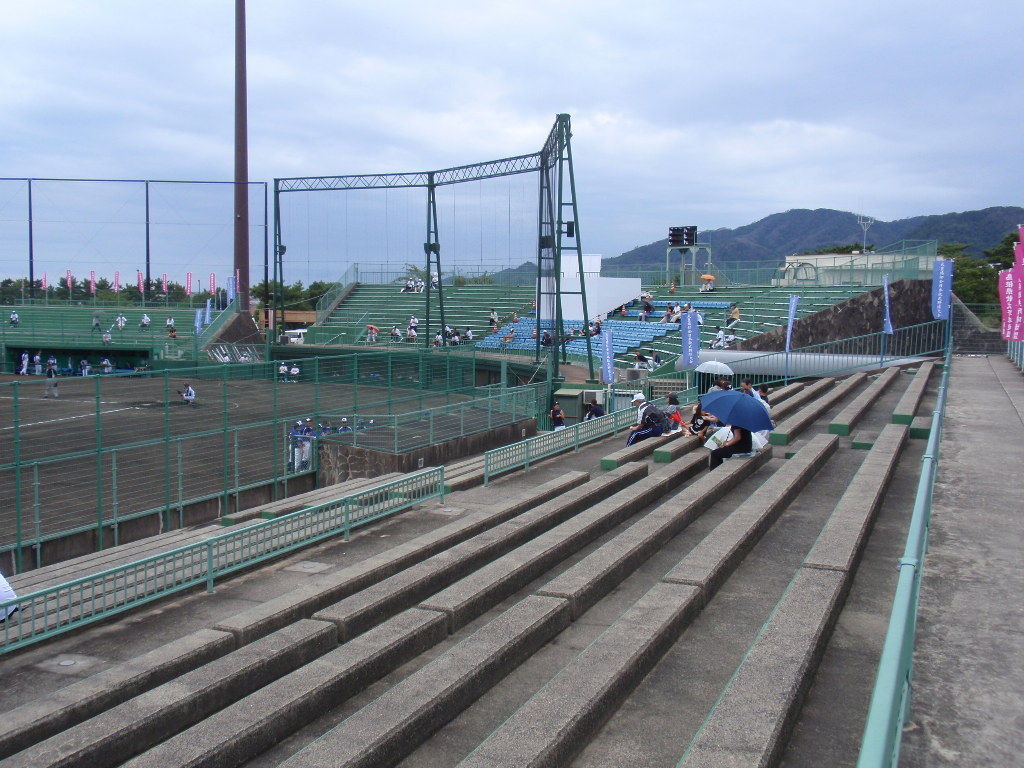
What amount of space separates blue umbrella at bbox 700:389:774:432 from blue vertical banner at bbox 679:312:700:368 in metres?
10.5

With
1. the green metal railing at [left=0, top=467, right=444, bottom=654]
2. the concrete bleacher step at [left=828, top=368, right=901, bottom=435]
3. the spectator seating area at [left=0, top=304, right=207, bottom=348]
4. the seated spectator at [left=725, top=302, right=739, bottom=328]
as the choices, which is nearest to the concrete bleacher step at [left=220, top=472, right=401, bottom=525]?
the green metal railing at [left=0, top=467, right=444, bottom=654]

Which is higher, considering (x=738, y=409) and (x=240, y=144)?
(x=240, y=144)

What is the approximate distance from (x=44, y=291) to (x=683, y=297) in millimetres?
39674

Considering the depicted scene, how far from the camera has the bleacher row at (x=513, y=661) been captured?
15.6 ft

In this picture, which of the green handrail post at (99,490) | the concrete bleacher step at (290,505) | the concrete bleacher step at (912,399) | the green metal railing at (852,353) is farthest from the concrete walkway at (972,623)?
the green metal railing at (852,353)

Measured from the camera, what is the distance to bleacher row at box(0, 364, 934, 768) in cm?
477

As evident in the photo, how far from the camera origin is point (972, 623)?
529 centimetres

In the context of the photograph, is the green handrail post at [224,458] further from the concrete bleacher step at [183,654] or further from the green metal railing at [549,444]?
the concrete bleacher step at [183,654]

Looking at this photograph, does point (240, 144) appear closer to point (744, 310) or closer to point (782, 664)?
point (744, 310)

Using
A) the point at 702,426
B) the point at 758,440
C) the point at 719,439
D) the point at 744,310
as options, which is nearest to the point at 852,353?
the point at 744,310

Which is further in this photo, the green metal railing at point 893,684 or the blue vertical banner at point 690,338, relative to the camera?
the blue vertical banner at point 690,338

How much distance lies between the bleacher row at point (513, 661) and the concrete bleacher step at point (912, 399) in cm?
499

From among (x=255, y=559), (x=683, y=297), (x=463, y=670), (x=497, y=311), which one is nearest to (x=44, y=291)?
(x=497, y=311)

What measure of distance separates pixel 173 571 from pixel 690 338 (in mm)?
16417
